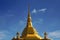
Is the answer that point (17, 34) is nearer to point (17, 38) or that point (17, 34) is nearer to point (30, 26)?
point (17, 38)

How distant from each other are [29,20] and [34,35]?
5431mm

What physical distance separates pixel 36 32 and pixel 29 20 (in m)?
3.95

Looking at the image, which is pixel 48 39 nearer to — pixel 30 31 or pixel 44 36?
pixel 44 36

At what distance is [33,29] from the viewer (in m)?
64.0

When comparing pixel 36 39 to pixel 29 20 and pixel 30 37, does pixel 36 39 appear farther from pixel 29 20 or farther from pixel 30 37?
pixel 29 20

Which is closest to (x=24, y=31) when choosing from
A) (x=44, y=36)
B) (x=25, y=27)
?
(x=25, y=27)

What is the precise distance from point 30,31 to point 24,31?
5.20 feet

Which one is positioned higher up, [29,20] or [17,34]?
[29,20]

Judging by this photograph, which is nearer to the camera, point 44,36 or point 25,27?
point 44,36

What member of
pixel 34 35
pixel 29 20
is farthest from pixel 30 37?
pixel 29 20

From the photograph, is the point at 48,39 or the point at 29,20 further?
the point at 29,20

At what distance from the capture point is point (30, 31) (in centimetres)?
6391

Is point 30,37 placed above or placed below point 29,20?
below

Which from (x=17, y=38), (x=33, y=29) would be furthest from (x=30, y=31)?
(x=17, y=38)
